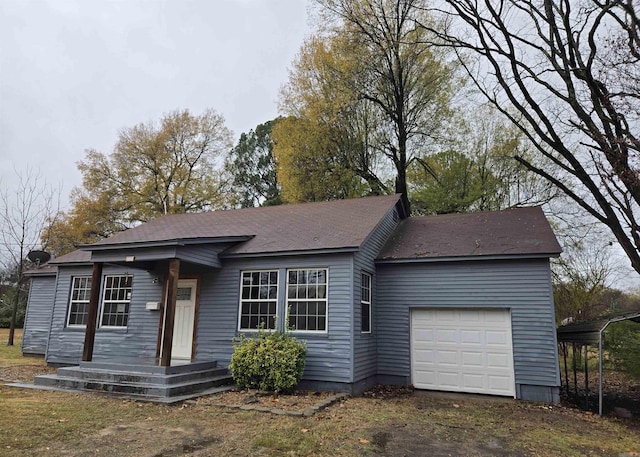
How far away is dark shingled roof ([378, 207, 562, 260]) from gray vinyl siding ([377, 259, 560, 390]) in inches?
11.2

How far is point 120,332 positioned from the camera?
11594 mm

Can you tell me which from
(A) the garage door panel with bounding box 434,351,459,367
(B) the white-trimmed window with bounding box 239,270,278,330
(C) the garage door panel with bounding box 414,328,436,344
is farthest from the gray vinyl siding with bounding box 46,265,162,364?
(A) the garage door panel with bounding box 434,351,459,367

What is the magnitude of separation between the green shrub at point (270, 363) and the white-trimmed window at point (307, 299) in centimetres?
52

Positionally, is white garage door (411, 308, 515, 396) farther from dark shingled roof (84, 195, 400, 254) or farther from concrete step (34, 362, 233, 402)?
concrete step (34, 362, 233, 402)

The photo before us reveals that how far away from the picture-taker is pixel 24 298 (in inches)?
1033

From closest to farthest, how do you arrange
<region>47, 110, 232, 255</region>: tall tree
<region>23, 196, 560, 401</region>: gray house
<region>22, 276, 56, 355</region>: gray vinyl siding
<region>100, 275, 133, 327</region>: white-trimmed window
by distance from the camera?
1. <region>23, 196, 560, 401</region>: gray house
2. <region>100, 275, 133, 327</region>: white-trimmed window
3. <region>22, 276, 56, 355</region>: gray vinyl siding
4. <region>47, 110, 232, 255</region>: tall tree

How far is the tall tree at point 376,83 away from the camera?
16891 mm

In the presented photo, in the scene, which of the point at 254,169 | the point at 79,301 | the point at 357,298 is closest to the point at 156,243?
the point at 357,298

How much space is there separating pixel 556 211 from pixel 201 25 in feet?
52.8

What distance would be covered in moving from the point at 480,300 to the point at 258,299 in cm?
529

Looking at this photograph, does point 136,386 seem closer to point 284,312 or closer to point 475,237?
point 284,312

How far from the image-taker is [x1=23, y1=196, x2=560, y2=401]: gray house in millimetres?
9031

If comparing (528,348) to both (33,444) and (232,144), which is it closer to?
(33,444)

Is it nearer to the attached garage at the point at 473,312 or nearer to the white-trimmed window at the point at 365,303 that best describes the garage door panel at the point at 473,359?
the attached garage at the point at 473,312
